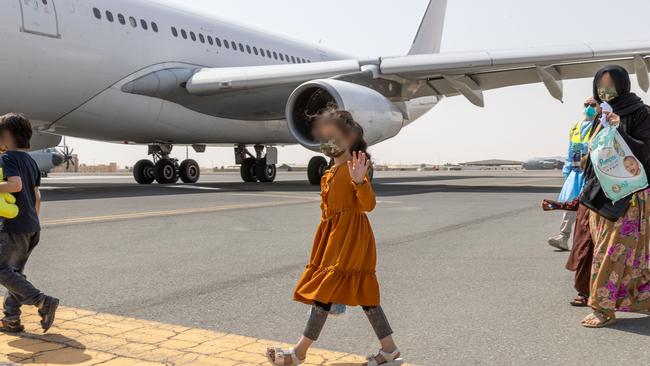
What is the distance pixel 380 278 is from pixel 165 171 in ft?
48.3

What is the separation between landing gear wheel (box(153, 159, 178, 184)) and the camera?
18344 millimetres

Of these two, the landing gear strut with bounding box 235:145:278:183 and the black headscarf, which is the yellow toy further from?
the landing gear strut with bounding box 235:145:278:183

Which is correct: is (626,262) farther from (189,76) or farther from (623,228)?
(189,76)

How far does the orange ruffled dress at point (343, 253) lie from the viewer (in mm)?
2746

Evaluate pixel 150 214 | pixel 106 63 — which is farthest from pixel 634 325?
pixel 106 63

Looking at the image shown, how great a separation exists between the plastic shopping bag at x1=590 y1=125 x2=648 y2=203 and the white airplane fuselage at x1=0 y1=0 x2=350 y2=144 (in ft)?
35.0

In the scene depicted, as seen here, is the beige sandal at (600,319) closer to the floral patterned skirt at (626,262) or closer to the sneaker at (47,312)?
the floral patterned skirt at (626,262)

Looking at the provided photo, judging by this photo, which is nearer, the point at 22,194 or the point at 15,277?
the point at 15,277

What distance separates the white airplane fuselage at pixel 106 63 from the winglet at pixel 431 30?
9308 mm

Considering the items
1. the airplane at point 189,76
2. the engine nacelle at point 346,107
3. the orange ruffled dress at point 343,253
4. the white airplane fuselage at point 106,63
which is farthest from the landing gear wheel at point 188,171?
the orange ruffled dress at point 343,253

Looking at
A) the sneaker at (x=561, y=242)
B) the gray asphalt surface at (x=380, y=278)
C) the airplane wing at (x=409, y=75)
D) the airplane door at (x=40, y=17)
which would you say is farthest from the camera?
the airplane wing at (x=409, y=75)

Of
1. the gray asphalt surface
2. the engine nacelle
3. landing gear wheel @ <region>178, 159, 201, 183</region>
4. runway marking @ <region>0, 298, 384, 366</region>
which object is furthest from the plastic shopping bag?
landing gear wheel @ <region>178, 159, 201, 183</region>

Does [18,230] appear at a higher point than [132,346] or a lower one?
higher

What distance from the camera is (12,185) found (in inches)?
133
